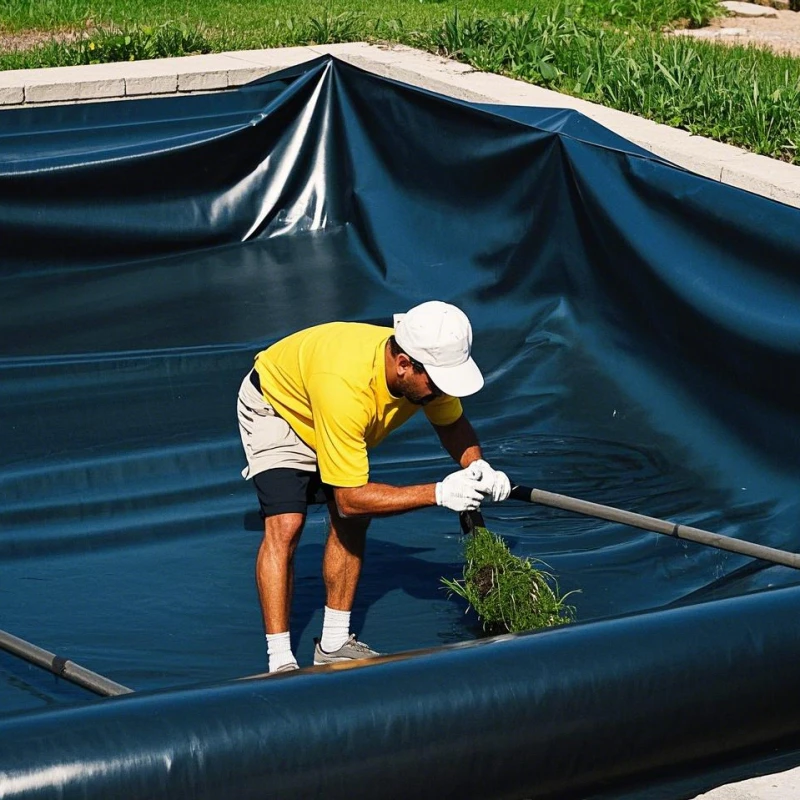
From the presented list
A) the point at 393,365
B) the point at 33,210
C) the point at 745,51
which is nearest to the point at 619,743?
the point at 393,365

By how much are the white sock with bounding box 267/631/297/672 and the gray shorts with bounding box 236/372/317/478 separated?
51 cm

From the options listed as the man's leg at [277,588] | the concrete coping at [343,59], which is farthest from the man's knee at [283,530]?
the concrete coping at [343,59]

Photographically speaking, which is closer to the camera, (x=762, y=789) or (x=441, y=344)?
(x=762, y=789)

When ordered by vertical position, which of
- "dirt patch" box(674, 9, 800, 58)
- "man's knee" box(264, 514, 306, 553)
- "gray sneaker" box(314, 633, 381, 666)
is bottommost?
"gray sneaker" box(314, 633, 381, 666)

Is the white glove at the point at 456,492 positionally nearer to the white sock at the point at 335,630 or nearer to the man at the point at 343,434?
the man at the point at 343,434

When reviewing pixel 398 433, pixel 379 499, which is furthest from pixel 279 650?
pixel 398 433

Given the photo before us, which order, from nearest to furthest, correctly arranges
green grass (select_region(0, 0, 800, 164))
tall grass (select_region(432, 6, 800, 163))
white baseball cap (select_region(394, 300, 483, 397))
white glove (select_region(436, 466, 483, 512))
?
white baseball cap (select_region(394, 300, 483, 397)), white glove (select_region(436, 466, 483, 512)), tall grass (select_region(432, 6, 800, 163)), green grass (select_region(0, 0, 800, 164))

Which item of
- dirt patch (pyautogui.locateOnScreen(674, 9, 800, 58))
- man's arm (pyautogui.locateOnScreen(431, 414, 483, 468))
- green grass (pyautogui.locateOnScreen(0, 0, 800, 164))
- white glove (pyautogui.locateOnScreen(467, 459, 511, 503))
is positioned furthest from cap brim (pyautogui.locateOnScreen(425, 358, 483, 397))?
dirt patch (pyautogui.locateOnScreen(674, 9, 800, 58))

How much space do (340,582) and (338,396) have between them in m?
0.63

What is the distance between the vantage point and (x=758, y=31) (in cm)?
1143

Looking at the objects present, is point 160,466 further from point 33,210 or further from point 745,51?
point 745,51

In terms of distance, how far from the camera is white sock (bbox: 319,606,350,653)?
159 inches

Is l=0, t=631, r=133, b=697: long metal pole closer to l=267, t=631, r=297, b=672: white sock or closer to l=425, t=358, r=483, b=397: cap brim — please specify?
l=267, t=631, r=297, b=672: white sock

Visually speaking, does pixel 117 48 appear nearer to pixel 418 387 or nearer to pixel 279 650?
pixel 418 387
